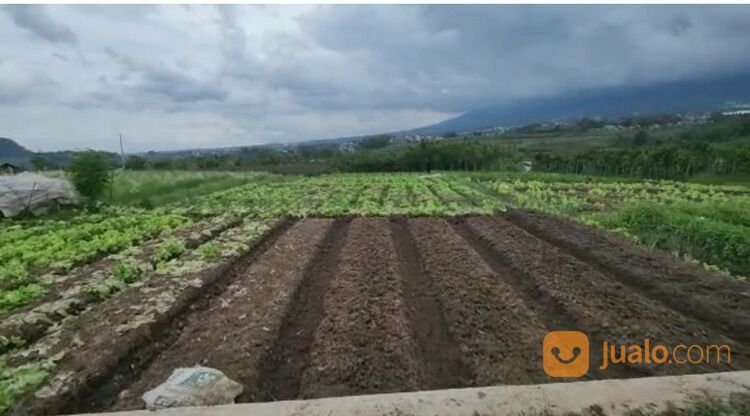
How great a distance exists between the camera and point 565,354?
4.75 meters

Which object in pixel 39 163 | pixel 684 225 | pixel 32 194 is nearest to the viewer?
pixel 684 225

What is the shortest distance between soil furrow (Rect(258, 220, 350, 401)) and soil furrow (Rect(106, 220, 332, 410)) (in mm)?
97

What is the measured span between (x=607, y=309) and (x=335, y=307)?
3612 mm

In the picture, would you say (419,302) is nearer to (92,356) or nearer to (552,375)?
(552,375)

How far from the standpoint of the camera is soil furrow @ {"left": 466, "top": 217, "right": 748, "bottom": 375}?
4.96 m

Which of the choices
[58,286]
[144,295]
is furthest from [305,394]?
[58,286]

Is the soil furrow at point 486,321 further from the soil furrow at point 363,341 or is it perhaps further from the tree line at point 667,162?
the tree line at point 667,162

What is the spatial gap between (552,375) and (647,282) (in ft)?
12.5

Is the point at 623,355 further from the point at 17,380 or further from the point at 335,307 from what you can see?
the point at 17,380

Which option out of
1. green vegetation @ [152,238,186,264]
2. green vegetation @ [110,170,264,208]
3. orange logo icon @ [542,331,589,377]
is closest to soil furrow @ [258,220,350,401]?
Result: orange logo icon @ [542,331,589,377]

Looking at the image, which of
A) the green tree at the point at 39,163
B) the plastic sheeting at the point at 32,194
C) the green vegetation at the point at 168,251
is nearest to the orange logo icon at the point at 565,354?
the green vegetation at the point at 168,251

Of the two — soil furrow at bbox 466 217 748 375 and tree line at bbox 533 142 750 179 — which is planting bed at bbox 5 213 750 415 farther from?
tree line at bbox 533 142 750 179

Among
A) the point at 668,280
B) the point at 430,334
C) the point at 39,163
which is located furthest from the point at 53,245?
the point at 39,163

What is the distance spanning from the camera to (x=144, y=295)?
6.47m
